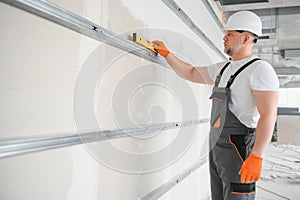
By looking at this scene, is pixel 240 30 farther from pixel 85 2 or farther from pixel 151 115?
pixel 85 2

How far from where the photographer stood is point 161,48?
1874 mm

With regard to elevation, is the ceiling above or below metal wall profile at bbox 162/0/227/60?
above

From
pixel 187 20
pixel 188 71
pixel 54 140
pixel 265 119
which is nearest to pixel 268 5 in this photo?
pixel 187 20

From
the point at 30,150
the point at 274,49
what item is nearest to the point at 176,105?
the point at 30,150

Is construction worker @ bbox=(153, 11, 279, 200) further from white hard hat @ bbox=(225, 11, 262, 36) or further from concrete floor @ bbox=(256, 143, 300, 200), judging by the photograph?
concrete floor @ bbox=(256, 143, 300, 200)

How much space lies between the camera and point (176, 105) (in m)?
2.26

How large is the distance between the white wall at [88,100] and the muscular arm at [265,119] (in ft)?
1.99

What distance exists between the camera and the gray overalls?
6.30ft

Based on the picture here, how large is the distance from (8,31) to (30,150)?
13.6 inches

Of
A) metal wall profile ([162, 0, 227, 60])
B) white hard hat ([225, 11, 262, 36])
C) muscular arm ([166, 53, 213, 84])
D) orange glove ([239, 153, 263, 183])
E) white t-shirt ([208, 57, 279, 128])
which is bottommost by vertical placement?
orange glove ([239, 153, 263, 183])

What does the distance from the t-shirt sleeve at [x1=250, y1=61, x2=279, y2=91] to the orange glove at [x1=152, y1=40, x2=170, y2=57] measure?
59 centimetres

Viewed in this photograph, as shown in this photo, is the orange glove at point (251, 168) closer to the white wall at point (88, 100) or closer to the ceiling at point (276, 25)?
the white wall at point (88, 100)

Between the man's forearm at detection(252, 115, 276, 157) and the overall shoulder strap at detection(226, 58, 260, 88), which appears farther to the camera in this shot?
the overall shoulder strap at detection(226, 58, 260, 88)

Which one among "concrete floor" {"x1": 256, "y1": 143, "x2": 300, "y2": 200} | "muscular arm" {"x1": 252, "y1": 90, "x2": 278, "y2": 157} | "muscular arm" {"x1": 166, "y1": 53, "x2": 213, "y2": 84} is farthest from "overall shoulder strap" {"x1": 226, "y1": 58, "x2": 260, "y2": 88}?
"concrete floor" {"x1": 256, "y1": 143, "x2": 300, "y2": 200}
